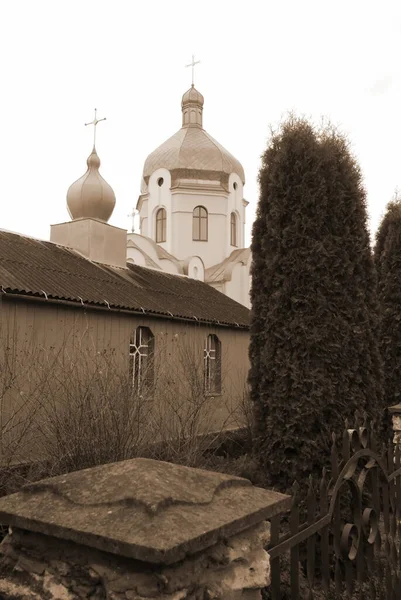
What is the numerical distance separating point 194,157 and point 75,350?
1916 centimetres

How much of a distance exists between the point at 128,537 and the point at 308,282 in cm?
474

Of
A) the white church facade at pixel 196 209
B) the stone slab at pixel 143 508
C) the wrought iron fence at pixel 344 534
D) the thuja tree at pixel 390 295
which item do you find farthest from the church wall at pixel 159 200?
the stone slab at pixel 143 508

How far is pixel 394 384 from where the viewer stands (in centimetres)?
909

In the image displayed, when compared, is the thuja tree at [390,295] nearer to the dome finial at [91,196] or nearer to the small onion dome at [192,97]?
the dome finial at [91,196]

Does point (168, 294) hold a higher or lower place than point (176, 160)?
lower

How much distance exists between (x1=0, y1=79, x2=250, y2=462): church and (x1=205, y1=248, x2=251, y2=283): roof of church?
5 centimetres

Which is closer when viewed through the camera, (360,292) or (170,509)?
(170,509)

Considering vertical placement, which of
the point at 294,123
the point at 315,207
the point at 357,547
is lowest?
the point at 357,547

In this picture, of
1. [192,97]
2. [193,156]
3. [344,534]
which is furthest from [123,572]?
[192,97]

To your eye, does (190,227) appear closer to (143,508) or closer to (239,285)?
(239,285)

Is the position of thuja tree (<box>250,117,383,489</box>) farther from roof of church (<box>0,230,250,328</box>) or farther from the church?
roof of church (<box>0,230,250,328</box>)

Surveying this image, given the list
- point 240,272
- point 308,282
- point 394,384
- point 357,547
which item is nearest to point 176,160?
point 240,272

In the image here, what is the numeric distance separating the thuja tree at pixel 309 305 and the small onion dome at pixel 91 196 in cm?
823

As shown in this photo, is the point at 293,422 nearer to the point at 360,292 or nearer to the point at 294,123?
the point at 360,292
